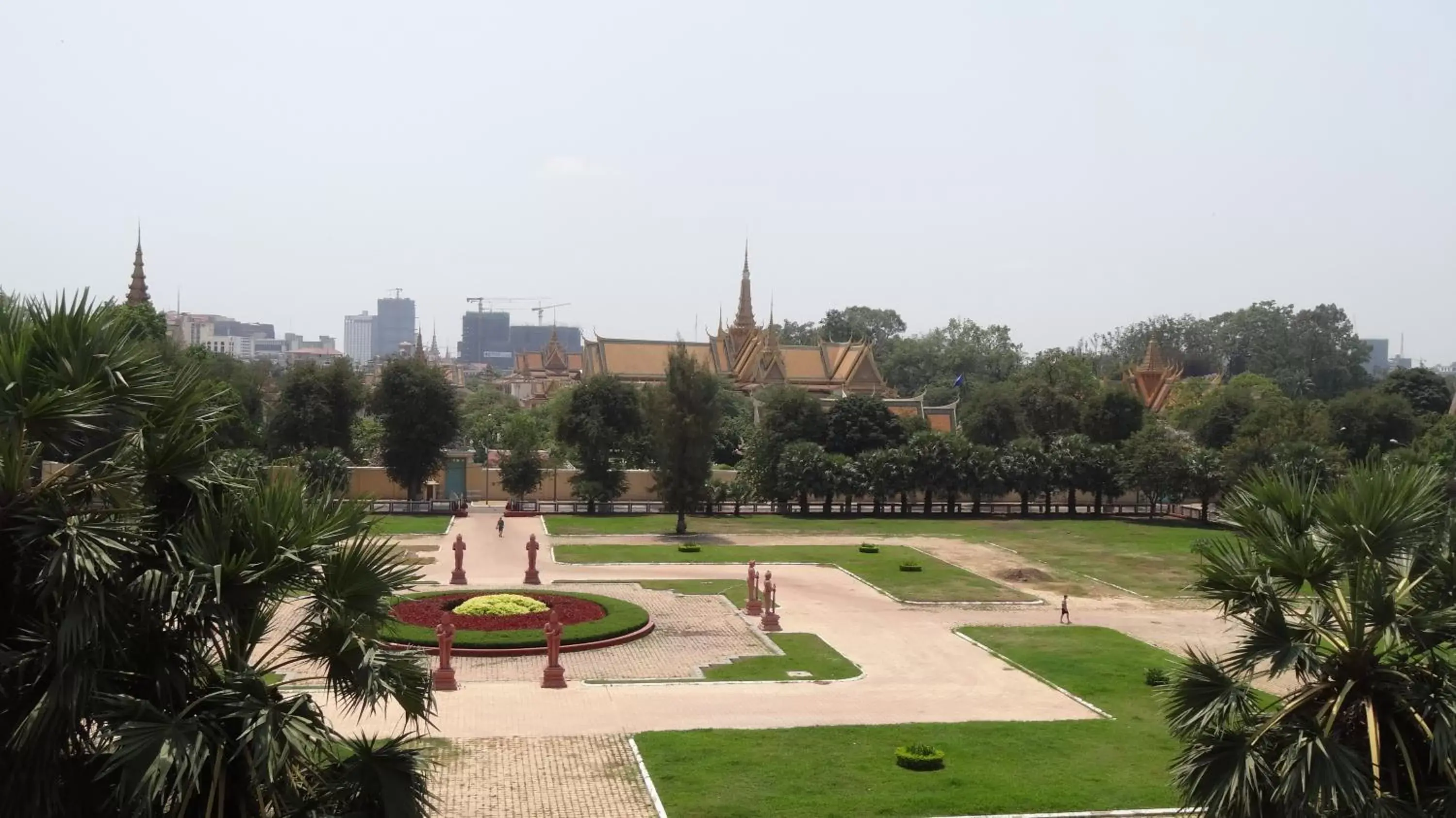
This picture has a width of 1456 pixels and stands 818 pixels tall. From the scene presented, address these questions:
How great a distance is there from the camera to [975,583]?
3459 cm

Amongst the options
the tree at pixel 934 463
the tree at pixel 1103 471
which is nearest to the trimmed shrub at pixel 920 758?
the tree at pixel 934 463

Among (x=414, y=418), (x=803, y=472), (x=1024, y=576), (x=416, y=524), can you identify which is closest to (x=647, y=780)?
(x=1024, y=576)

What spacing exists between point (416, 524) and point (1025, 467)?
25065 mm

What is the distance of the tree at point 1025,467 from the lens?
52.1m

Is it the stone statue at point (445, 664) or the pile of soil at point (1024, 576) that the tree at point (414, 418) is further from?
the stone statue at point (445, 664)

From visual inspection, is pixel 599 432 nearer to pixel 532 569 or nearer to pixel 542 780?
pixel 532 569

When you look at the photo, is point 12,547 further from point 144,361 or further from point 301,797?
point 301,797

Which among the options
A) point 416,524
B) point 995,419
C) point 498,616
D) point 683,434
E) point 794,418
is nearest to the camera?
point 498,616

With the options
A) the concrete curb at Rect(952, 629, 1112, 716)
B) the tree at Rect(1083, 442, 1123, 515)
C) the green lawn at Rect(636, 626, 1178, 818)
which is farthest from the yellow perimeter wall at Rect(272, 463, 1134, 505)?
the green lawn at Rect(636, 626, 1178, 818)

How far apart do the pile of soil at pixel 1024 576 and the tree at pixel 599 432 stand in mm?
18983

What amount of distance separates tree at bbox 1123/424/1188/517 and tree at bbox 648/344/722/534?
18.7 metres

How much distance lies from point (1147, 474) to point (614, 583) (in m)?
26.9

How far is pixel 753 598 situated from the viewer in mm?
29578

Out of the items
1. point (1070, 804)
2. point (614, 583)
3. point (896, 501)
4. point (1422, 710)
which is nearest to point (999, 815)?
point (1070, 804)
